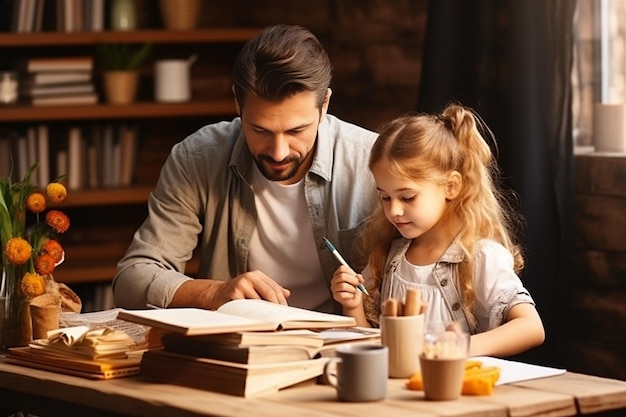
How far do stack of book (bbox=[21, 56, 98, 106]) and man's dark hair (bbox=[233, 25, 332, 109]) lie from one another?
185 centimetres

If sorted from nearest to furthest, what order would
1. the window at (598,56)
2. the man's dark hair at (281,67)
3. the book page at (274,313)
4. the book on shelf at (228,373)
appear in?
1. the book on shelf at (228,373)
2. the book page at (274,313)
3. the man's dark hair at (281,67)
4. the window at (598,56)

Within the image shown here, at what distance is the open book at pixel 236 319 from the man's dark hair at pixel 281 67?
0.56 m

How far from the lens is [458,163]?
2566 mm

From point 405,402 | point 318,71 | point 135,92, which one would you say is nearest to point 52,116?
point 135,92

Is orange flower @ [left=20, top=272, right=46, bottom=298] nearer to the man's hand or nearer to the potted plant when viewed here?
the man's hand

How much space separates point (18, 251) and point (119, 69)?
7.11 ft

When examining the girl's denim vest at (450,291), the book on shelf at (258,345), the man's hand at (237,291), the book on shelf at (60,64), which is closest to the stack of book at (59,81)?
the book on shelf at (60,64)

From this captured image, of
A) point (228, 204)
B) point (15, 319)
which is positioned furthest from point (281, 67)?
point (15, 319)

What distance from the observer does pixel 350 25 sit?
442 cm

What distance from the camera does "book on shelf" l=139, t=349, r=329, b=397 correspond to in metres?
2.00

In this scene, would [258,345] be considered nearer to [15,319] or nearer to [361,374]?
[361,374]

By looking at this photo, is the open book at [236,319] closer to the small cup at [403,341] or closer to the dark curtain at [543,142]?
the small cup at [403,341]

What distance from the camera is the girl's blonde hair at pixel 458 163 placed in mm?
2490

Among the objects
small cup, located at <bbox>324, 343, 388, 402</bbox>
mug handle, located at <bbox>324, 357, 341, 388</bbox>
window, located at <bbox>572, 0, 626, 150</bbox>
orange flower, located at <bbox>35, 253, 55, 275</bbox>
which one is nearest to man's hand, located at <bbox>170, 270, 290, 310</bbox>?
orange flower, located at <bbox>35, 253, 55, 275</bbox>
